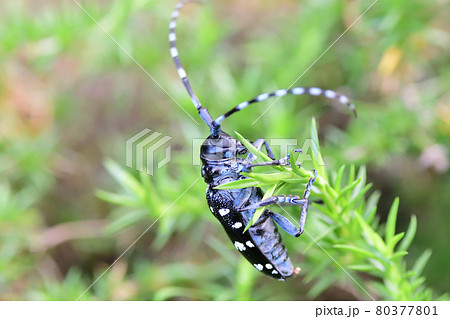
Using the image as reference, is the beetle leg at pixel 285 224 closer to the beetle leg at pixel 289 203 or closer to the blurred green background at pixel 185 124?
the beetle leg at pixel 289 203

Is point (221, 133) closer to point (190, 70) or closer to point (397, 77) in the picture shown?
point (190, 70)

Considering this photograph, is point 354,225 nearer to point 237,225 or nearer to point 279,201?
point 279,201
